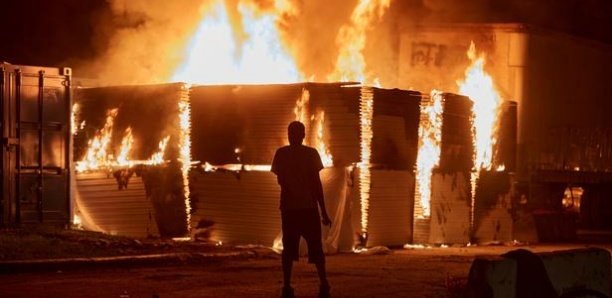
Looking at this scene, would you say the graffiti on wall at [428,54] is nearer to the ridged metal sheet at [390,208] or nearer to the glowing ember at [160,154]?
the ridged metal sheet at [390,208]

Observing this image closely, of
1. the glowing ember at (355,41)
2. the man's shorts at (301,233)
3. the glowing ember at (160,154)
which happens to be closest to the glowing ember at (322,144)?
the glowing ember at (160,154)

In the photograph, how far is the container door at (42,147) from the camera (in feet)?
52.1

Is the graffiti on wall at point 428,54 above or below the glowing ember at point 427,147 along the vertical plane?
above

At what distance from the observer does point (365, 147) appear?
52.5 feet

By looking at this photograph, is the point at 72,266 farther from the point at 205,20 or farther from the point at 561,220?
the point at 561,220

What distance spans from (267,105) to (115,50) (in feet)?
16.9

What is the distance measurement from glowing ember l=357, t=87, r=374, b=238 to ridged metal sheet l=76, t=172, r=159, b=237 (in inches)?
135

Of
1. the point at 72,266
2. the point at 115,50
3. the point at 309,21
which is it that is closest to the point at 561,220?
the point at 309,21

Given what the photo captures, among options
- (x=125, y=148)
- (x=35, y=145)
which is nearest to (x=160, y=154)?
(x=125, y=148)

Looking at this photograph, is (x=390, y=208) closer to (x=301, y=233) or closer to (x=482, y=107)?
(x=482, y=107)

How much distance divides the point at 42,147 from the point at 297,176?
24.1 ft

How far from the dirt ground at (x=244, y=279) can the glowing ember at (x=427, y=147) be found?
2.55 metres

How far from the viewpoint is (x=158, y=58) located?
63.2 ft

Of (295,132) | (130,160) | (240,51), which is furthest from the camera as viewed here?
(240,51)
